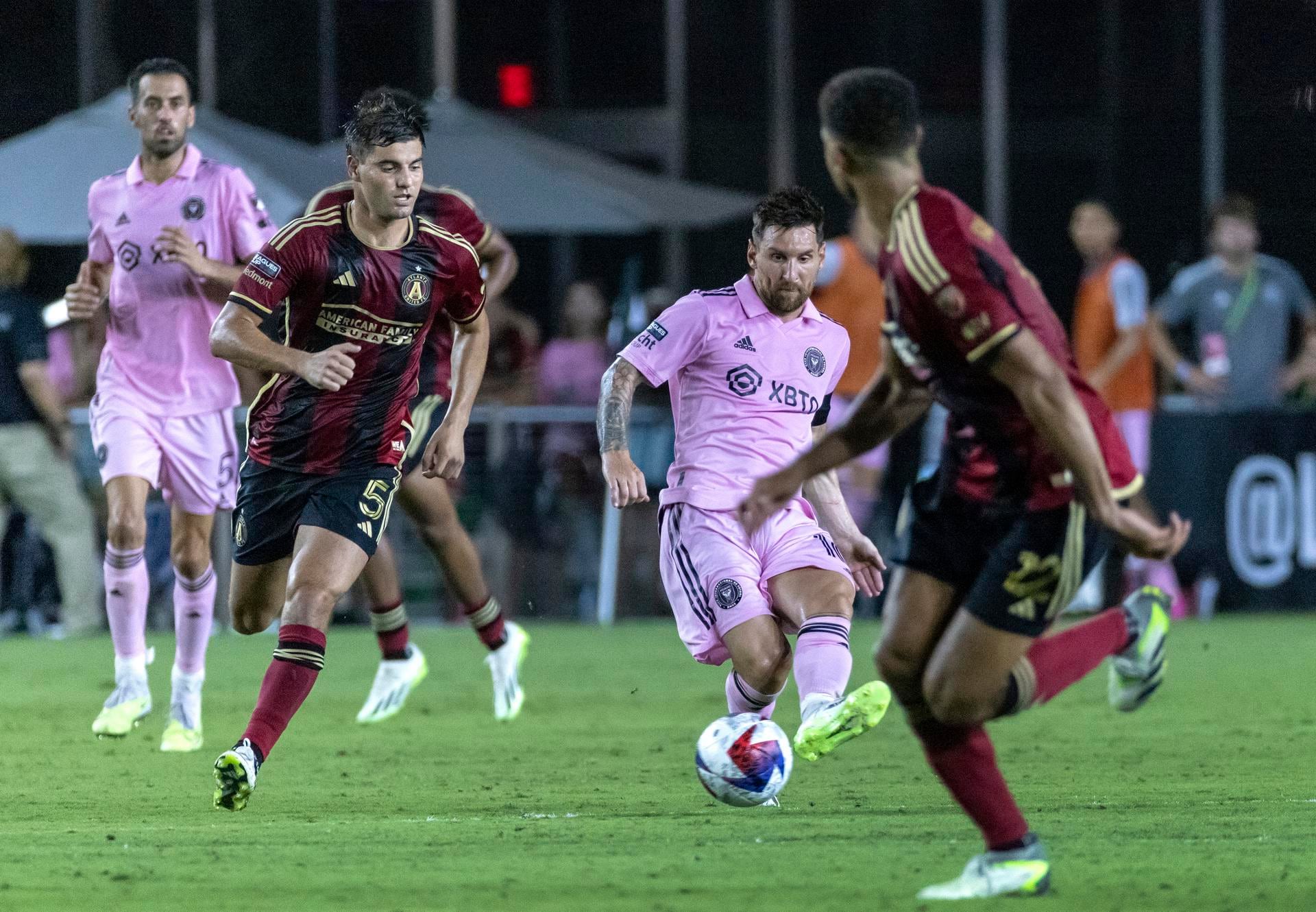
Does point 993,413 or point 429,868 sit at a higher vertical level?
point 993,413

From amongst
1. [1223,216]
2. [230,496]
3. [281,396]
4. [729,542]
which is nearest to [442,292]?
[281,396]

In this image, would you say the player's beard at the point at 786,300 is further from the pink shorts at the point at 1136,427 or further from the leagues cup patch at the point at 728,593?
the pink shorts at the point at 1136,427

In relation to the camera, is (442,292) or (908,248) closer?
(908,248)

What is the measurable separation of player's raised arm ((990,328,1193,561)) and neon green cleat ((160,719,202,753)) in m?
4.46

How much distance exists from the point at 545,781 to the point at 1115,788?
187 cm

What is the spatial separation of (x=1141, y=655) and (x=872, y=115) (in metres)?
1.58

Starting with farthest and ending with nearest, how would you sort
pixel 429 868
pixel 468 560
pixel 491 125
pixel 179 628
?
pixel 491 125, pixel 468 560, pixel 179 628, pixel 429 868

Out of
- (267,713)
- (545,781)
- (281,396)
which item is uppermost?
(281,396)

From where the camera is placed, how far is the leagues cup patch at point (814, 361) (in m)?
7.65

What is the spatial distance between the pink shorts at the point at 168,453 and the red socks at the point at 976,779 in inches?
165

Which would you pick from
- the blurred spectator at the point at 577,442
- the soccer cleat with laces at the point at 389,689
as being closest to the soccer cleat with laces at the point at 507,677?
the soccer cleat with laces at the point at 389,689

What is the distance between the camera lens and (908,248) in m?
5.29

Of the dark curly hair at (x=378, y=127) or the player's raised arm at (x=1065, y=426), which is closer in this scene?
the player's raised arm at (x=1065, y=426)

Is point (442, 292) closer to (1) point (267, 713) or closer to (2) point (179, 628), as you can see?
(1) point (267, 713)
